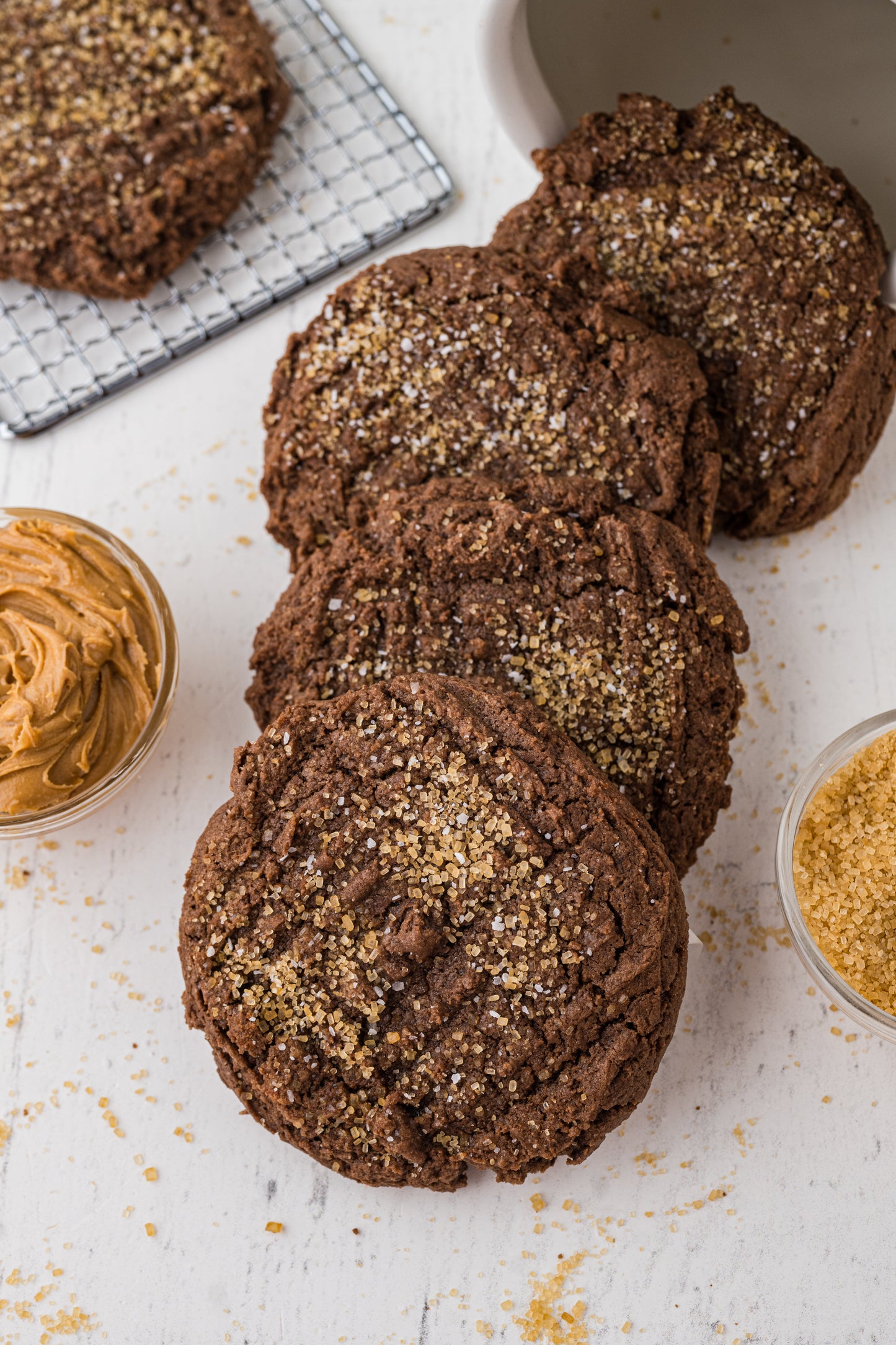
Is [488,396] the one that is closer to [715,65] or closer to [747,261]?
[747,261]

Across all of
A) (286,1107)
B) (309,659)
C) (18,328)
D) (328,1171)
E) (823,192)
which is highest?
(18,328)

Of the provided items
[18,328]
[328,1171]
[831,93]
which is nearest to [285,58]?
[18,328]

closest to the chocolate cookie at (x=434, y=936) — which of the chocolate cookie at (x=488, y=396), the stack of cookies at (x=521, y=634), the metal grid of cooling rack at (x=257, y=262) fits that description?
the stack of cookies at (x=521, y=634)

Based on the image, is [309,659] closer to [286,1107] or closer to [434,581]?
[434,581]

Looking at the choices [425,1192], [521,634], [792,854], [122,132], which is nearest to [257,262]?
[122,132]

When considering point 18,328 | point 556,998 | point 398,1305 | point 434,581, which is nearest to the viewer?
point 556,998

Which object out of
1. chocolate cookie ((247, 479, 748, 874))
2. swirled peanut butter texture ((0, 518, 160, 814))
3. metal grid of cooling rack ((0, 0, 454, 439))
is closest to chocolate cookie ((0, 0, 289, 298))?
metal grid of cooling rack ((0, 0, 454, 439))

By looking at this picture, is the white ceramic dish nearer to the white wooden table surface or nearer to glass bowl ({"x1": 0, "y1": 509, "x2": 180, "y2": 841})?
the white wooden table surface
